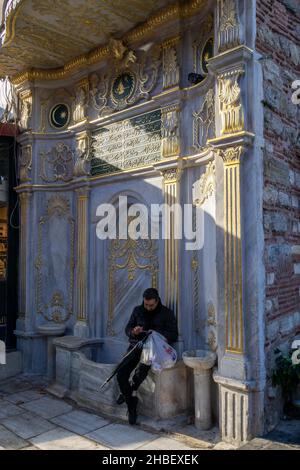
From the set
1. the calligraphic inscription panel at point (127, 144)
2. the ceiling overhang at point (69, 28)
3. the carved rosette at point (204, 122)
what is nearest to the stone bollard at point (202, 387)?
the carved rosette at point (204, 122)

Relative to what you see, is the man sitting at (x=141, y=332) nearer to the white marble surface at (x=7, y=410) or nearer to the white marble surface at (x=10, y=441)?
the white marble surface at (x=10, y=441)

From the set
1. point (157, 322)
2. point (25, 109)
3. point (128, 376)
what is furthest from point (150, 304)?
point (25, 109)

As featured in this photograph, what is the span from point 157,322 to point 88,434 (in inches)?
58.9

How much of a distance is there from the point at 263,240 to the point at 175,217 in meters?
1.50

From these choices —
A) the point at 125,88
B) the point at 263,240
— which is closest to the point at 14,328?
the point at 125,88

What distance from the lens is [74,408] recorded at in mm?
5605

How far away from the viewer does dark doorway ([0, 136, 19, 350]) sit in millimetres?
7500

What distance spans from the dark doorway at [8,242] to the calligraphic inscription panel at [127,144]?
1883 mm

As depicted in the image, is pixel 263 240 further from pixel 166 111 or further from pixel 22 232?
pixel 22 232

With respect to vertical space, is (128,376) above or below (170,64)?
below

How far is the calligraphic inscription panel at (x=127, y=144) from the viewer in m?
6.02

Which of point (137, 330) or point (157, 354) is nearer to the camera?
point (157, 354)

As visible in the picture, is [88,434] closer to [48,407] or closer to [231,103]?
[48,407]

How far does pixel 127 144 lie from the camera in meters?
6.38
